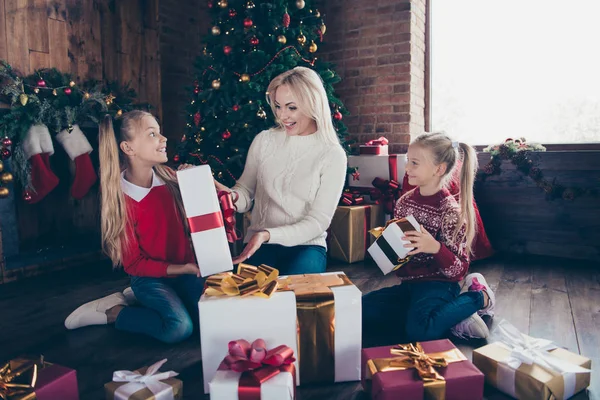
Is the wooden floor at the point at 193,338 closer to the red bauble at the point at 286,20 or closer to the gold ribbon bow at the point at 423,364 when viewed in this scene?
the gold ribbon bow at the point at 423,364

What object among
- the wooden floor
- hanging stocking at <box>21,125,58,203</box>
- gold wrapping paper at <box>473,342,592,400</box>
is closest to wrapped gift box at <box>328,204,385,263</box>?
the wooden floor

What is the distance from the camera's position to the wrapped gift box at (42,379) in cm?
123

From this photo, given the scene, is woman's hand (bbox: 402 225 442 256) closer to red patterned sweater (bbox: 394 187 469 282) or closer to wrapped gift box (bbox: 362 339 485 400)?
red patterned sweater (bbox: 394 187 469 282)

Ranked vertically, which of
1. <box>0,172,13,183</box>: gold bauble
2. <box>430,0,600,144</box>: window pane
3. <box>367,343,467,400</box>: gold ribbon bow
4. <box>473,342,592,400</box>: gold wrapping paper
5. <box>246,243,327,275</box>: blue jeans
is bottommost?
<box>473,342,592,400</box>: gold wrapping paper

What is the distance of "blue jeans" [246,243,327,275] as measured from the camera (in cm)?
191

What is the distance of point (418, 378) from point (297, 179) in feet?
3.30

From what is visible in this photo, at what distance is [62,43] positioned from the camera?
10.3 ft

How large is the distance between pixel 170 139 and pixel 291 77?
244cm

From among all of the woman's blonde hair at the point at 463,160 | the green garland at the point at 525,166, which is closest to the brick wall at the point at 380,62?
the green garland at the point at 525,166

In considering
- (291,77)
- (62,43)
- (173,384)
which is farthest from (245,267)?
(62,43)

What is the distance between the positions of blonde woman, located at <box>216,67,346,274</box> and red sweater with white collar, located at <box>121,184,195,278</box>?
276 mm

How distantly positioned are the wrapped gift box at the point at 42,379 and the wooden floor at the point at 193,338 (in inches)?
6.8

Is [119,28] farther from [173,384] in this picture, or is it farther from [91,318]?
[173,384]

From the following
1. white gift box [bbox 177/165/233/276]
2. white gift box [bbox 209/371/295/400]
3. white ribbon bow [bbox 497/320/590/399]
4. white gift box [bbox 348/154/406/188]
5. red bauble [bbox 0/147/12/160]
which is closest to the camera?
white gift box [bbox 209/371/295/400]
